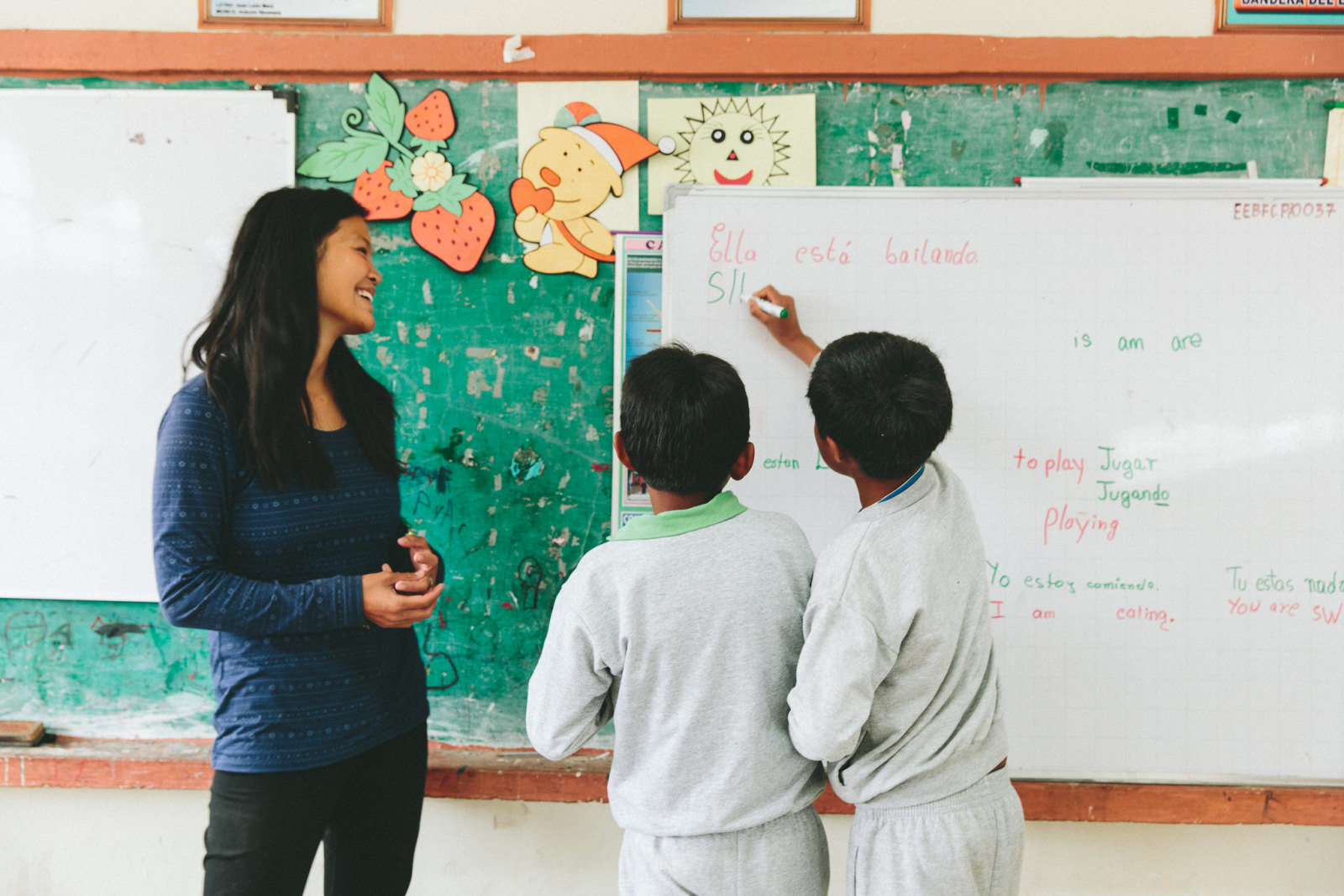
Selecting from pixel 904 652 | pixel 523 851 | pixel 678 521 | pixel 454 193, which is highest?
pixel 454 193

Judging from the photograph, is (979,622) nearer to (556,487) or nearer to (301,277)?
(556,487)

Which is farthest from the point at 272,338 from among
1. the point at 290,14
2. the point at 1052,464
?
the point at 1052,464

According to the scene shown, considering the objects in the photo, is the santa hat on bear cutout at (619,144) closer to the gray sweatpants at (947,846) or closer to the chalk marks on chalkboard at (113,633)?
the gray sweatpants at (947,846)

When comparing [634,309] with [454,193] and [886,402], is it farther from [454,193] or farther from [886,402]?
[886,402]

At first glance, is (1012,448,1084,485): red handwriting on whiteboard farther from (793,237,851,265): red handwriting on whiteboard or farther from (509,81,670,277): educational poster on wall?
(509,81,670,277): educational poster on wall

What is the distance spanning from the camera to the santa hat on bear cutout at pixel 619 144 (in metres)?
1.45

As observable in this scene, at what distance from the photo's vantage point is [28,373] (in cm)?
152

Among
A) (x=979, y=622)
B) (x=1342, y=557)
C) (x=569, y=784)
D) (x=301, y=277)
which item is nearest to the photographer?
(x=979, y=622)

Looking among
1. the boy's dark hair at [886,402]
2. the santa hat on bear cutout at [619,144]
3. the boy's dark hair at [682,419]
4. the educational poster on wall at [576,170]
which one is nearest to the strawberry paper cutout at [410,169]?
the educational poster on wall at [576,170]

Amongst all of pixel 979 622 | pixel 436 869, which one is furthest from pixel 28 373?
pixel 979 622

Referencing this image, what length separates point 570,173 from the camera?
1.46 meters

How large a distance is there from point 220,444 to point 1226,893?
2.03m

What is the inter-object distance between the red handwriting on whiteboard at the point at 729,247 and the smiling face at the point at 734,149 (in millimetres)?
146

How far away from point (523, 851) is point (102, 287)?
4.80ft
